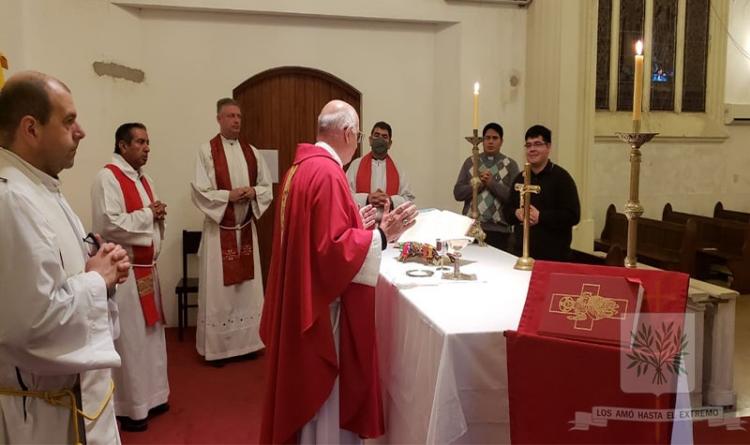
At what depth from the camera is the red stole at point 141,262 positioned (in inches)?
159

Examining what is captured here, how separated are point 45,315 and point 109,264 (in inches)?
11.5

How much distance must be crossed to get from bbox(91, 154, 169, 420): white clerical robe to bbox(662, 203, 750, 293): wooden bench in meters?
6.28

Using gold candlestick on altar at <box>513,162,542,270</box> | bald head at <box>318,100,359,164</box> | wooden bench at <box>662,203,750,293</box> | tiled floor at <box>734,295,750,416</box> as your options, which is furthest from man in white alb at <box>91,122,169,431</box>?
wooden bench at <box>662,203,750,293</box>

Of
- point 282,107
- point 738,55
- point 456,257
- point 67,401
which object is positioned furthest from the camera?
point 738,55

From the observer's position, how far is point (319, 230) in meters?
2.75

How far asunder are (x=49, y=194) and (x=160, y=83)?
182 inches

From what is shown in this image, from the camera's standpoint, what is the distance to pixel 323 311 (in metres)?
2.79

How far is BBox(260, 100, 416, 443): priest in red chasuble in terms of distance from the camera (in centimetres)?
275

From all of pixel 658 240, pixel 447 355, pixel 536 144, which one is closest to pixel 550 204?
pixel 536 144

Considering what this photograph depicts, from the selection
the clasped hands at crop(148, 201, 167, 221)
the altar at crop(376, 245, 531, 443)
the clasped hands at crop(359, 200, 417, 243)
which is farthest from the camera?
the clasped hands at crop(148, 201, 167, 221)

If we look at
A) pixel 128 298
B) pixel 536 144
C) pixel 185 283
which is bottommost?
pixel 185 283

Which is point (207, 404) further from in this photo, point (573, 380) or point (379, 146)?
point (573, 380)

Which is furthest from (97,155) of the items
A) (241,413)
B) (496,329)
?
(496,329)

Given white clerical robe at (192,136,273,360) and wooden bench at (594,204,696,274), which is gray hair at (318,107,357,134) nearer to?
white clerical robe at (192,136,273,360)
